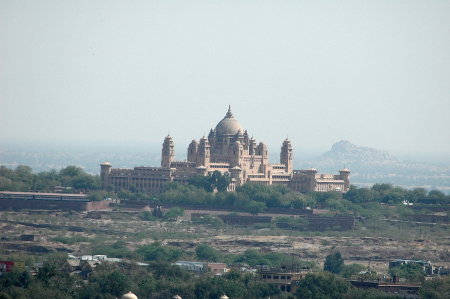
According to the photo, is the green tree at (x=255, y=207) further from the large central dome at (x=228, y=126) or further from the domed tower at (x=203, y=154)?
the large central dome at (x=228, y=126)

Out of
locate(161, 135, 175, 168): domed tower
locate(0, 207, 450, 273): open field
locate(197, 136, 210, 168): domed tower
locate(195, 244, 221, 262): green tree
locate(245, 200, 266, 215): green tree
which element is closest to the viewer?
locate(195, 244, 221, 262): green tree

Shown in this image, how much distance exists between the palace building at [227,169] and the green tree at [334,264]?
4101cm

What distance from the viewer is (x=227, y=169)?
436ft

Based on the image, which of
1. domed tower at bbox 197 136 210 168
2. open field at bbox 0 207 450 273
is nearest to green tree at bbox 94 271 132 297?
open field at bbox 0 207 450 273

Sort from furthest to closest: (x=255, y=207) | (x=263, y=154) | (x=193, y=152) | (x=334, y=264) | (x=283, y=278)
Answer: (x=263, y=154) < (x=193, y=152) < (x=255, y=207) < (x=334, y=264) < (x=283, y=278)

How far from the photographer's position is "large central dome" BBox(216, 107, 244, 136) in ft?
456

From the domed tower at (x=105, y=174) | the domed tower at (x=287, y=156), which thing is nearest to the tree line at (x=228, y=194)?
the domed tower at (x=105, y=174)

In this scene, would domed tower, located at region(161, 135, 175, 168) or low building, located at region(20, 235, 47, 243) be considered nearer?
low building, located at region(20, 235, 47, 243)

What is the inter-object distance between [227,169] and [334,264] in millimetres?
46583

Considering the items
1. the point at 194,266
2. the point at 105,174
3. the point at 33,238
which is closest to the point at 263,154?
the point at 105,174

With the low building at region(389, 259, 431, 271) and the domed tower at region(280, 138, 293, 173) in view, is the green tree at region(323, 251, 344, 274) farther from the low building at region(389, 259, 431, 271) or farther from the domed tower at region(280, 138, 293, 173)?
the domed tower at region(280, 138, 293, 173)

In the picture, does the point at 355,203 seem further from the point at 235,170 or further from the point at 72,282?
the point at 72,282

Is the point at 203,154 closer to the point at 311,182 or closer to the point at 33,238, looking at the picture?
the point at 311,182

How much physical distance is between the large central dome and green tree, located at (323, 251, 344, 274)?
5170 cm
